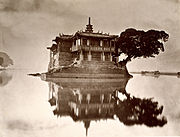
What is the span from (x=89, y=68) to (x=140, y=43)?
598 mm

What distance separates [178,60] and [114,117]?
0.93 m

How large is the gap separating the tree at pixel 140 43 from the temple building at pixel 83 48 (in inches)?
4.1

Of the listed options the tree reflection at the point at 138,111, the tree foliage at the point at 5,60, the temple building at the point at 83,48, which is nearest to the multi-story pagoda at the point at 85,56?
the temple building at the point at 83,48

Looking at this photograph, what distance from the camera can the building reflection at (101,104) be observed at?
2.72 meters

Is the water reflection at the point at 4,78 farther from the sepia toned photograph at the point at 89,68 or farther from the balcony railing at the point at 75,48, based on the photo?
the balcony railing at the point at 75,48

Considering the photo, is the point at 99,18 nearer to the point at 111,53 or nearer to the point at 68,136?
the point at 111,53

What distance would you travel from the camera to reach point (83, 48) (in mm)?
2871

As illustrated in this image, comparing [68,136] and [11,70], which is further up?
[11,70]

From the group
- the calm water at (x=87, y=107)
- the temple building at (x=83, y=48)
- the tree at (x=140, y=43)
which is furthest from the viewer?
the tree at (x=140, y=43)

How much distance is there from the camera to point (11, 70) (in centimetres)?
267

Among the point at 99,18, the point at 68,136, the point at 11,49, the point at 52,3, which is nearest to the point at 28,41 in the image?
the point at 11,49

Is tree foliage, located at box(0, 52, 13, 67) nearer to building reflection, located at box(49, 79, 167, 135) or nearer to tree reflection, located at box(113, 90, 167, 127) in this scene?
building reflection, located at box(49, 79, 167, 135)

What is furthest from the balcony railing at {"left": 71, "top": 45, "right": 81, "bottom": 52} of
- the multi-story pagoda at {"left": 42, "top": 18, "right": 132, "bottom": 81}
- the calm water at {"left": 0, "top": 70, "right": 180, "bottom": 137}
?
the calm water at {"left": 0, "top": 70, "right": 180, "bottom": 137}

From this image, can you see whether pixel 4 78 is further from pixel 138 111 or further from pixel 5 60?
pixel 138 111
